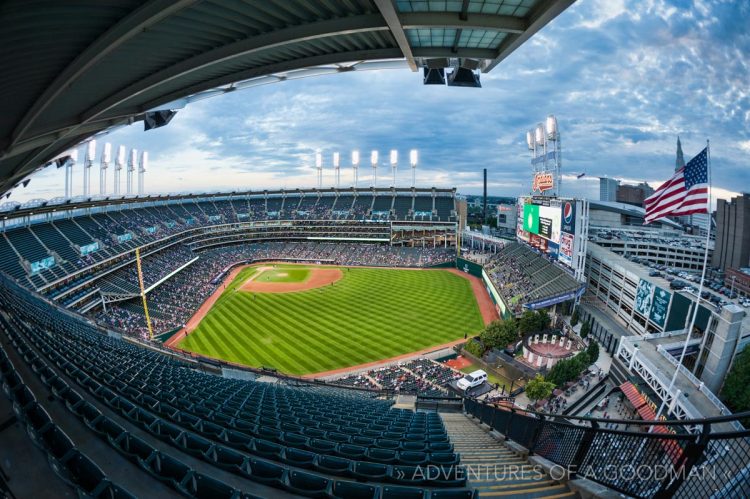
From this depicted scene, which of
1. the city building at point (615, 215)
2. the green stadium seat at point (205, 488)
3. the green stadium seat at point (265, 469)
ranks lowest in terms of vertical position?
the green stadium seat at point (265, 469)

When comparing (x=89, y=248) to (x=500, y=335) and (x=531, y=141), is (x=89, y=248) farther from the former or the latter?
(x=531, y=141)

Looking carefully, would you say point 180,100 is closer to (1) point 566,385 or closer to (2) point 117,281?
(1) point 566,385

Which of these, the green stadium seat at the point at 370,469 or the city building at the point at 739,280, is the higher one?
the green stadium seat at the point at 370,469

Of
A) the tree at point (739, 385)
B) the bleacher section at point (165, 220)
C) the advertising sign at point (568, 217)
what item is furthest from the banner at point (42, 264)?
the tree at point (739, 385)

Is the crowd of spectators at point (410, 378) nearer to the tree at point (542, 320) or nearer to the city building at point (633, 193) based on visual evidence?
the tree at point (542, 320)

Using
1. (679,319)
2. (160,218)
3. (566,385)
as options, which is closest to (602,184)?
(679,319)

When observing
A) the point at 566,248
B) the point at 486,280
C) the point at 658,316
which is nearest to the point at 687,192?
the point at 658,316
